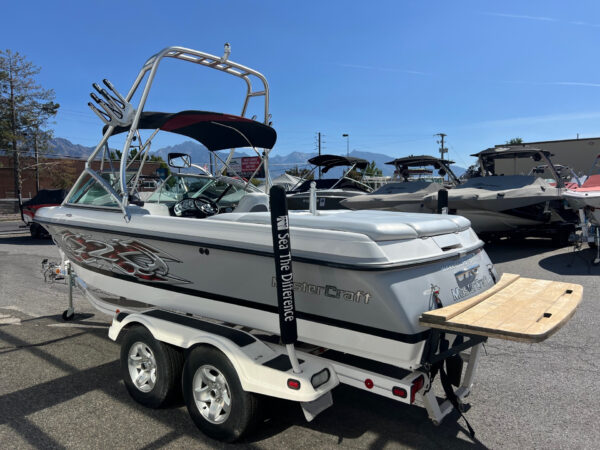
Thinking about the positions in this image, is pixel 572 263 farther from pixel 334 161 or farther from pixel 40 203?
pixel 40 203

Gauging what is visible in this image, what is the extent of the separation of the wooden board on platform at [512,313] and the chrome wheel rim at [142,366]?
2.09 m

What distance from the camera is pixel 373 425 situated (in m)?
3.05

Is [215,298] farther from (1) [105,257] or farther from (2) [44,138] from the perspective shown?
(2) [44,138]

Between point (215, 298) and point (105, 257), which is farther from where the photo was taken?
point (105, 257)

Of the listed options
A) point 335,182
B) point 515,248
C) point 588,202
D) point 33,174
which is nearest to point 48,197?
point 335,182

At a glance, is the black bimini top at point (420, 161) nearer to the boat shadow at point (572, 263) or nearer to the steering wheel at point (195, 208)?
the boat shadow at point (572, 263)

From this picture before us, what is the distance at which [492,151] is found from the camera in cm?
1047

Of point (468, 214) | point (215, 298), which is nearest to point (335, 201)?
point (468, 214)

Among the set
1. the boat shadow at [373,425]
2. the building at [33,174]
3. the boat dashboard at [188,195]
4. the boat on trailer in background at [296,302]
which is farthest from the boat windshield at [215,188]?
the building at [33,174]

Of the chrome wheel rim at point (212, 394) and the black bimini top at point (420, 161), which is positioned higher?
the black bimini top at point (420, 161)

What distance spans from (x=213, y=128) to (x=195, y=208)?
91 cm

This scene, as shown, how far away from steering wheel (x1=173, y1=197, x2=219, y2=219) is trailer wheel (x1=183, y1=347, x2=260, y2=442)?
213cm

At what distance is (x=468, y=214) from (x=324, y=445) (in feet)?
24.6

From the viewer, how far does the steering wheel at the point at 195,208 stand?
4.84 m
